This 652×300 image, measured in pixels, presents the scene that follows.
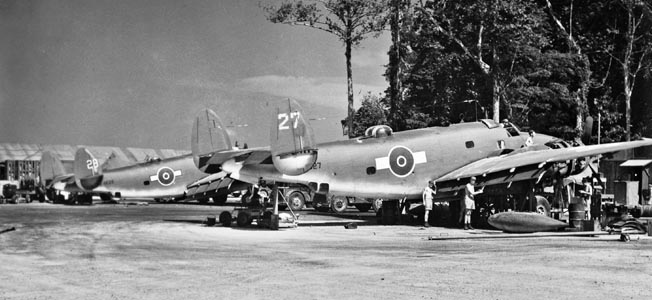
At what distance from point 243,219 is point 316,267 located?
1203 centimetres

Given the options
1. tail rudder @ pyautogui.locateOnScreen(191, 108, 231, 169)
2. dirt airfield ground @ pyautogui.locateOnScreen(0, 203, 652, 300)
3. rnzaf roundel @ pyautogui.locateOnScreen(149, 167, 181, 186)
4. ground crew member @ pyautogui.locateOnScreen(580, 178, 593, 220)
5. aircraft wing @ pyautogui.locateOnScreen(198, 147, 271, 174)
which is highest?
tail rudder @ pyautogui.locateOnScreen(191, 108, 231, 169)

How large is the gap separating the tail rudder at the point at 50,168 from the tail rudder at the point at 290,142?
34070mm

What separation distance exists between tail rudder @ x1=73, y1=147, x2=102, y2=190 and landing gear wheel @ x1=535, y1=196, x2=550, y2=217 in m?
27.3

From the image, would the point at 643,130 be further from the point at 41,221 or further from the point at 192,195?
the point at 41,221

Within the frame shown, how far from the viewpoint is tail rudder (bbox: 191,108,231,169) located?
26.4m

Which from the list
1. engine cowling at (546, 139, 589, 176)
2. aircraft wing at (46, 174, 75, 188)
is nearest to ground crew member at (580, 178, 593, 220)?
engine cowling at (546, 139, 589, 176)

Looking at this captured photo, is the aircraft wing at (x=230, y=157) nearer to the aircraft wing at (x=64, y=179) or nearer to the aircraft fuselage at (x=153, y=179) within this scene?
the aircraft fuselage at (x=153, y=179)

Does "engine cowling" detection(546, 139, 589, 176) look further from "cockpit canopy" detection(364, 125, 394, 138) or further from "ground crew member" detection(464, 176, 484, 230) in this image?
"cockpit canopy" detection(364, 125, 394, 138)

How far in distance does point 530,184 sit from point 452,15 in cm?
2092

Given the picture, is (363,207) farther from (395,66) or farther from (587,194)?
(587,194)

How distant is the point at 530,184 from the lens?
85.1 feet

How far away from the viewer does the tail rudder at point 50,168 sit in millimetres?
51562

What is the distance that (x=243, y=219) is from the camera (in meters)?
25.3

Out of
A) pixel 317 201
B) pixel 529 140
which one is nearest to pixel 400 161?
pixel 529 140
